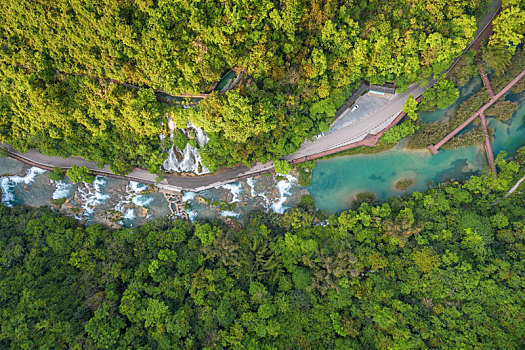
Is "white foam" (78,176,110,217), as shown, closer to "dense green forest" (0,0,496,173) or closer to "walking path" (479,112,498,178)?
"dense green forest" (0,0,496,173)

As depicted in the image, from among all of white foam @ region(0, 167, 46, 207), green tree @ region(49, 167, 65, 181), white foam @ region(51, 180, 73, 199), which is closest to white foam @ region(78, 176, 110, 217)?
white foam @ region(51, 180, 73, 199)

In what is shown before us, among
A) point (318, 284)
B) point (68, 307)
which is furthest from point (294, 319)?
point (68, 307)

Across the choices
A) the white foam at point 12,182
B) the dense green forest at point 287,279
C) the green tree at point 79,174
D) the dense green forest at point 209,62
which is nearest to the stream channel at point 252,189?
the white foam at point 12,182

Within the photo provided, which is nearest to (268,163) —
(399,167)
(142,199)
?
(399,167)

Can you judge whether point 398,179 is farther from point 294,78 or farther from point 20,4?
point 20,4

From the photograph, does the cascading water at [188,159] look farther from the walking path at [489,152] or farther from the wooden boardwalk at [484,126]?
the walking path at [489,152]
